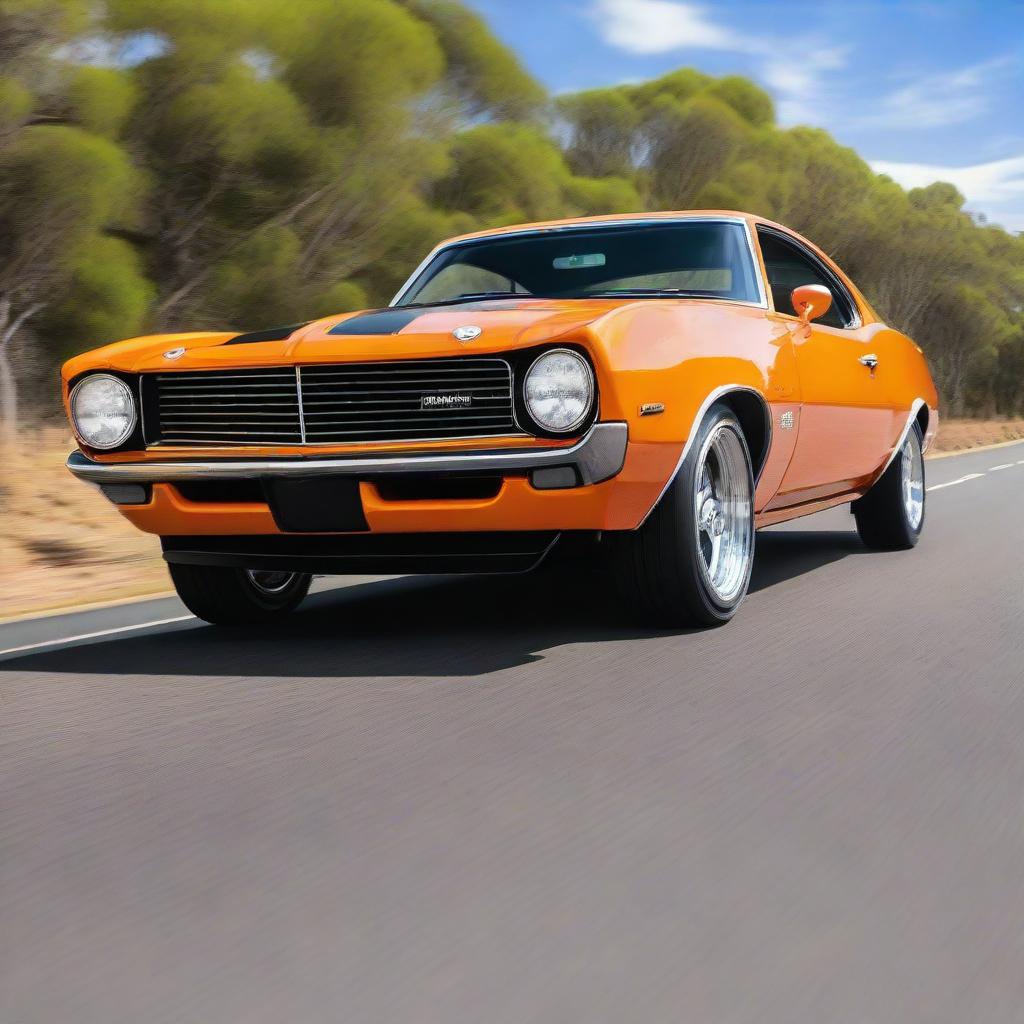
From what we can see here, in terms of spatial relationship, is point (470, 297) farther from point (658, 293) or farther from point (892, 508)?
point (892, 508)

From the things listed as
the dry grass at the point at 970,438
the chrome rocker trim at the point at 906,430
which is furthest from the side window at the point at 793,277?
the dry grass at the point at 970,438

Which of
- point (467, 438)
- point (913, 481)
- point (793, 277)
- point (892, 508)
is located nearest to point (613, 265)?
point (793, 277)

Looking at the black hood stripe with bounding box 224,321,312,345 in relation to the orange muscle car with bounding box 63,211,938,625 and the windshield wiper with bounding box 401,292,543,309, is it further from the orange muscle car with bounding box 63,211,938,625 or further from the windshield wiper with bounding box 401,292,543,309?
the windshield wiper with bounding box 401,292,543,309

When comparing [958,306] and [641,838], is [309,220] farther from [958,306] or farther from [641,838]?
[958,306]

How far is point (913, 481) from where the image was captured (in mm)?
9078

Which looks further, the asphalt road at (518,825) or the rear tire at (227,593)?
the rear tire at (227,593)

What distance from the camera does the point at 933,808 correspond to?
11.6ft

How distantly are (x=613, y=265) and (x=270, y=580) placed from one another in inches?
75.5

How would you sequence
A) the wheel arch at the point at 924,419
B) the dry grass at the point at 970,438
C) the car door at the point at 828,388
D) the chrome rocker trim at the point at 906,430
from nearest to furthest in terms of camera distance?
the car door at the point at 828,388
the chrome rocker trim at the point at 906,430
the wheel arch at the point at 924,419
the dry grass at the point at 970,438

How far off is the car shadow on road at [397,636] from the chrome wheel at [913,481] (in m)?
1.39

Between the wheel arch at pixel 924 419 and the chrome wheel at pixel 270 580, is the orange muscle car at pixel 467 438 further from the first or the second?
the wheel arch at pixel 924 419

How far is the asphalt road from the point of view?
2520mm

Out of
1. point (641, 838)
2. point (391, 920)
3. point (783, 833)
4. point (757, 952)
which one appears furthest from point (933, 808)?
point (391, 920)

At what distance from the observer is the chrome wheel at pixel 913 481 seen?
28.7 ft
